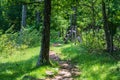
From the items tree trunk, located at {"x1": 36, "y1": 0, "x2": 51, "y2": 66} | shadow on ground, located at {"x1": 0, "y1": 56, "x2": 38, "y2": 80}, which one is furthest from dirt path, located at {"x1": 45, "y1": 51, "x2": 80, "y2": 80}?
shadow on ground, located at {"x1": 0, "y1": 56, "x2": 38, "y2": 80}

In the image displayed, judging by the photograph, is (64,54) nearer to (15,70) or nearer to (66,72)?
(66,72)

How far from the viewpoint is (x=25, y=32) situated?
993 inches

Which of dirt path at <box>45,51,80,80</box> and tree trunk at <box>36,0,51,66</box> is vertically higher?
tree trunk at <box>36,0,51,66</box>

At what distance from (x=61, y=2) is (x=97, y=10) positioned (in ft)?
20.1

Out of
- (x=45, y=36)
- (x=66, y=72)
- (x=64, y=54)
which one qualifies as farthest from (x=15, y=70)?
(x=64, y=54)

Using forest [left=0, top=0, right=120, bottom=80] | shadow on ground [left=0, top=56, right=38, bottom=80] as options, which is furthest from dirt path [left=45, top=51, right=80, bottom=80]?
shadow on ground [left=0, top=56, right=38, bottom=80]

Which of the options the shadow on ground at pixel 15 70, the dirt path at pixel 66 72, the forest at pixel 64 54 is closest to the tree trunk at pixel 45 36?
the forest at pixel 64 54

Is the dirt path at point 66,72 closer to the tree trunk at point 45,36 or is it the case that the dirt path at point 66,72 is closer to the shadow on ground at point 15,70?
the tree trunk at point 45,36

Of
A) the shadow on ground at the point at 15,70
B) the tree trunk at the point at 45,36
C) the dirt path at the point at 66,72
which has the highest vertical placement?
the tree trunk at the point at 45,36

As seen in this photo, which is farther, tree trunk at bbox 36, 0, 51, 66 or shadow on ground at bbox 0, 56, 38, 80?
tree trunk at bbox 36, 0, 51, 66

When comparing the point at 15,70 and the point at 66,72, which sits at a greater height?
the point at 15,70

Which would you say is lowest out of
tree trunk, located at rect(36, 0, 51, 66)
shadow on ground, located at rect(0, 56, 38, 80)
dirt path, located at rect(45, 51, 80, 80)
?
dirt path, located at rect(45, 51, 80, 80)

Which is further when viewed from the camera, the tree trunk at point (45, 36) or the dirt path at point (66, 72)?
the tree trunk at point (45, 36)

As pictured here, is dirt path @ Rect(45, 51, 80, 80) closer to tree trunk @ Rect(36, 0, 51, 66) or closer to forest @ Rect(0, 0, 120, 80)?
forest @ Rect(0, 0, 120, 80)
